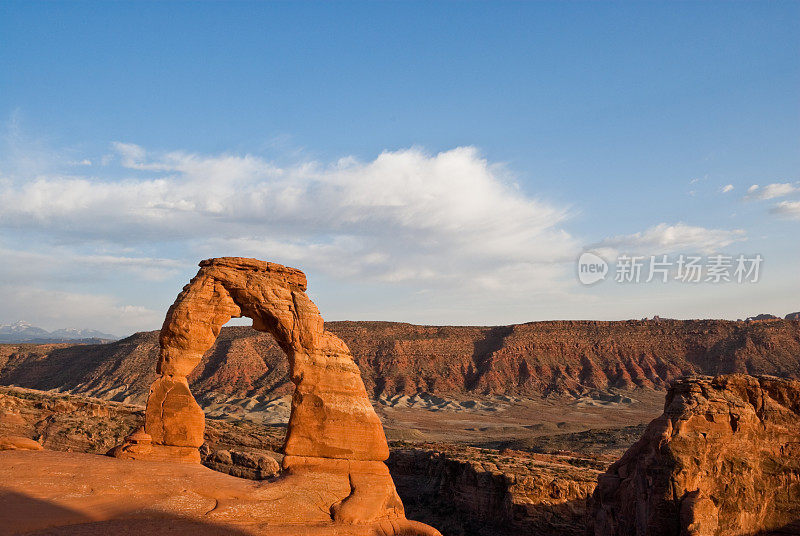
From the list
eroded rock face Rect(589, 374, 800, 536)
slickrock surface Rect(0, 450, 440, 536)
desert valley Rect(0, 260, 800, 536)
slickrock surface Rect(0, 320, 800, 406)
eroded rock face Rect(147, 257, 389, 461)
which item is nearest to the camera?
slickrock surface Rect(0, 450, 440, 536)

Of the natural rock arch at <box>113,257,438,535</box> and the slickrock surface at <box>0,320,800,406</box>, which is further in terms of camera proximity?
the slickrock surface at <box>0,320,800,406</box>

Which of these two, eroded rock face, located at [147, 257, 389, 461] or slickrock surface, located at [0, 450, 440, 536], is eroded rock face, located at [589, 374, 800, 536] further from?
eroded rock face, located at [147, 257, 389, 461]

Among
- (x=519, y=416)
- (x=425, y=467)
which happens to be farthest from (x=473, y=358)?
(x=425, y=467)

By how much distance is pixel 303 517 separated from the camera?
12273 millimetres

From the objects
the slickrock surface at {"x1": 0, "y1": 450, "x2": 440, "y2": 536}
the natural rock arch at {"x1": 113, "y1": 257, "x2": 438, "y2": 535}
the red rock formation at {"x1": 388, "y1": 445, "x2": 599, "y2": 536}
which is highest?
the natural rock arch at {"x1": 113, "y1": 257, "x2": 438, "y2": 535}

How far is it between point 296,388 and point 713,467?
1122 cm

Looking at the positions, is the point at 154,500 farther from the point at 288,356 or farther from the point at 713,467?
the point at 713,467

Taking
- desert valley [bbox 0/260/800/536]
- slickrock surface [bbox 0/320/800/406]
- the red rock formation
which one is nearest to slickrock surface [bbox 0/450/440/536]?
desert valley [bbox 0/260/800/536]

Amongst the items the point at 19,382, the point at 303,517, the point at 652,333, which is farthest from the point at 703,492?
the point at 19,382

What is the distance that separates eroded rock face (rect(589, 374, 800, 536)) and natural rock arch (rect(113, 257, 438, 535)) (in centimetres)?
628

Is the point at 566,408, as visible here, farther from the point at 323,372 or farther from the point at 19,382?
the point at 19,382

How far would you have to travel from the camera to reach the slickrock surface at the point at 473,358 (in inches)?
3241

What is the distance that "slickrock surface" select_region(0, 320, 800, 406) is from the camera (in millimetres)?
82312

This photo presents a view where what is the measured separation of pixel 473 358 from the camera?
92875 mm
